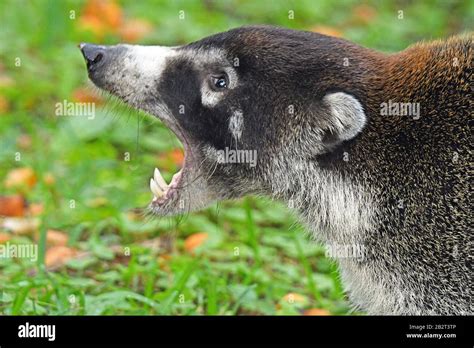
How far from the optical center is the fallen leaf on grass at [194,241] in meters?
8.69

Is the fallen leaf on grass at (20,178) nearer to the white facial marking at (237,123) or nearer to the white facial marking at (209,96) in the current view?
the white facial marking at (209,96)

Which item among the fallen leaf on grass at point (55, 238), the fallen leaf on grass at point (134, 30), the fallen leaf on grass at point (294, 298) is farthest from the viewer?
the fallen leaf on grass at point (134, 30)

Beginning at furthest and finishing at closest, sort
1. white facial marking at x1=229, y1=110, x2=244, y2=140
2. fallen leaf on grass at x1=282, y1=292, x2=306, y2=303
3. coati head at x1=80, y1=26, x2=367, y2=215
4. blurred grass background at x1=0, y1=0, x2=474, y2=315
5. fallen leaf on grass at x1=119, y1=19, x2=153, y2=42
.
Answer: fallen leaf on grass at x1=119, y1=19, x2=153, y2=42 < fallen leaf on grass at x1=282, y1=292, x2=306, y2=303 < blurred grass background at x1=0, y1=0, x2=474, y2=315 < white facial marking at x1=229, y1=110, x2=244, y2=140 < coati head at x1=80, y1=26, x2=367, y2=215

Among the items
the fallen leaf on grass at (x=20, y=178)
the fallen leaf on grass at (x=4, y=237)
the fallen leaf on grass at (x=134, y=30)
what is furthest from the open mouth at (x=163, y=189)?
the fallen leaf on grass at (x=134, y=30)

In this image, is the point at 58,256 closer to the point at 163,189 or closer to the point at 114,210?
the point at 114,210

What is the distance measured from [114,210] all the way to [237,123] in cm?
221

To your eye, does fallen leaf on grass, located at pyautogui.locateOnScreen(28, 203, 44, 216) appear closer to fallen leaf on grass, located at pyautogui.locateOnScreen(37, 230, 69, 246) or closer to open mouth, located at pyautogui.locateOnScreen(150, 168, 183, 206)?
fallen leaf on grass, located at pyautogui.locateOnScreen(37, 230, 69, 246)

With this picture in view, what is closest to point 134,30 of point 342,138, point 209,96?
point 209,96

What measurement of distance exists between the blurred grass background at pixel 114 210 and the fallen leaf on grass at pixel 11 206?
0.01 metres

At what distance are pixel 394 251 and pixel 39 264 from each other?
9.00 ft

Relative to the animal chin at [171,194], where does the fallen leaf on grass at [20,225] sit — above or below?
below

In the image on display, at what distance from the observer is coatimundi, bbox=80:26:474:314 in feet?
22.1

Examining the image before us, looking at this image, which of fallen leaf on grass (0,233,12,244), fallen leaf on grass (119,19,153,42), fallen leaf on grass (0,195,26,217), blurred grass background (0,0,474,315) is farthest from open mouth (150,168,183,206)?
fallen leaf on grass (119,19,153,42)

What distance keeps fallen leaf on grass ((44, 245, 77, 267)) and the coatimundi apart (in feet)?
4.29
